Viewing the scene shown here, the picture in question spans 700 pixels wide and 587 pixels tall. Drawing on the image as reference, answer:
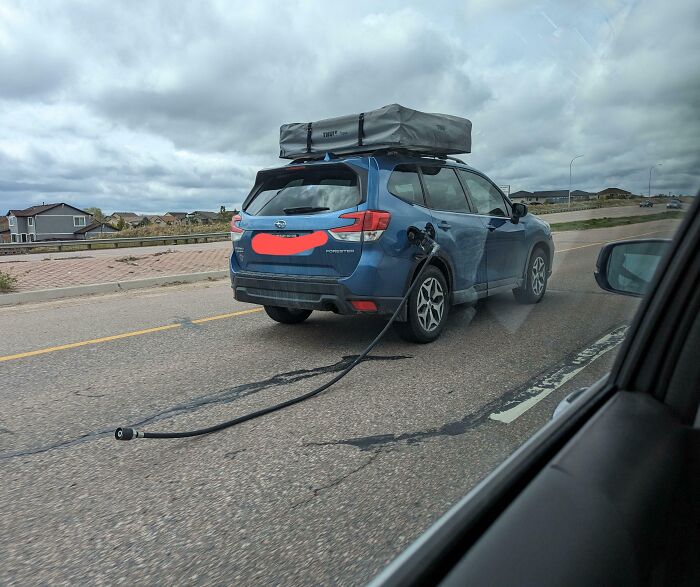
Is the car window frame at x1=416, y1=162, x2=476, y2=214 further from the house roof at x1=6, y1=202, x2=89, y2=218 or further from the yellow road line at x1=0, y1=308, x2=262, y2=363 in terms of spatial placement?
the house roof at x1=6, y1=202, x2=89, y2=218

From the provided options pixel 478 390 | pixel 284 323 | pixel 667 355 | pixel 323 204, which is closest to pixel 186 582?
pixel 667 355

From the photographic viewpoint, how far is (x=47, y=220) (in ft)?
213

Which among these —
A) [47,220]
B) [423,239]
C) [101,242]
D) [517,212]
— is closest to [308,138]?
[423,239]

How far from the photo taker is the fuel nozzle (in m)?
5.11

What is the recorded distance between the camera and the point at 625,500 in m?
1.21

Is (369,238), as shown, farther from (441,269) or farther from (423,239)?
(441,269)

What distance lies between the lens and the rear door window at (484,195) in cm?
610

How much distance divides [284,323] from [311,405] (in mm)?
2669

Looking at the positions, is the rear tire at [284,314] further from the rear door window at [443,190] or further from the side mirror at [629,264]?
the side mirror at [629,264]

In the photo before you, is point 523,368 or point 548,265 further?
point 548,265

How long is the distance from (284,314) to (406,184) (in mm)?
2096

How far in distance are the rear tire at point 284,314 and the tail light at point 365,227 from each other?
5.87 ft

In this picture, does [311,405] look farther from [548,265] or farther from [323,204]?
[548,265]

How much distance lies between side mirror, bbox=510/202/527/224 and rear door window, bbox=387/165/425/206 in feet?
4.95
